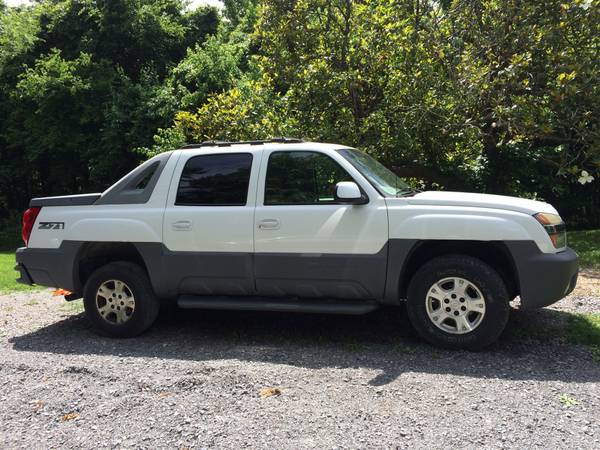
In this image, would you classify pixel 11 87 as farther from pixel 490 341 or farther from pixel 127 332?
pixel 490 341

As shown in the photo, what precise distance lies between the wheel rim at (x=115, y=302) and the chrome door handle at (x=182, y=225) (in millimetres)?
825

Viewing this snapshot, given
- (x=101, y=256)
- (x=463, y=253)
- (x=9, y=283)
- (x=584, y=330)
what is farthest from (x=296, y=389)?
(x=9, y=283)

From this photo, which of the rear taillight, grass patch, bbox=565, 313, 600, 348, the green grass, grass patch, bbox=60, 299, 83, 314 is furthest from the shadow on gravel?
the green grass

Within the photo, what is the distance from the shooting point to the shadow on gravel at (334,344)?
4473mm

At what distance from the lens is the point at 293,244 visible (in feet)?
16.7

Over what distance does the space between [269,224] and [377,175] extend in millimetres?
1185

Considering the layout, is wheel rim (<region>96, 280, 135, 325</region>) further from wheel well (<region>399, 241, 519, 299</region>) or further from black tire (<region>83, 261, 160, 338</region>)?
wheel well (<region>399, 241, 519, 299</region>)

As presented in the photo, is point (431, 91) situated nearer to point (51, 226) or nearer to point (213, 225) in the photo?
point (213, 225)

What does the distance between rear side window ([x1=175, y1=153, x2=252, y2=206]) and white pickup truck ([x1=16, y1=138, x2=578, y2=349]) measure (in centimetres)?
1

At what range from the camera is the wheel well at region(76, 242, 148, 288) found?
5.72 metres

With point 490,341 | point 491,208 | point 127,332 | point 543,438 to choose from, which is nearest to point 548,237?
point 491,208

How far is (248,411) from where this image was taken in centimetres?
374

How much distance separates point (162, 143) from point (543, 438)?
13290 mm

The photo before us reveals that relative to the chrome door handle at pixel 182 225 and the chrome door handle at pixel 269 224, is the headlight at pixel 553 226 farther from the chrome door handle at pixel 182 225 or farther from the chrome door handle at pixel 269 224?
the chrome door handle at pixel 182 225
